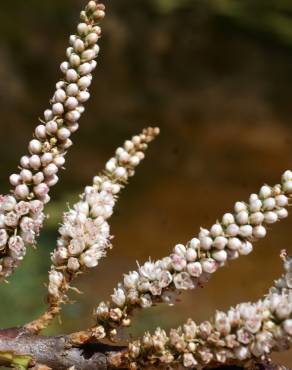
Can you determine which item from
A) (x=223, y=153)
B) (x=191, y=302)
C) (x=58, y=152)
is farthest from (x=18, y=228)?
(x=223, y=153)

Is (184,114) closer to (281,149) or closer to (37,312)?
(281,149)

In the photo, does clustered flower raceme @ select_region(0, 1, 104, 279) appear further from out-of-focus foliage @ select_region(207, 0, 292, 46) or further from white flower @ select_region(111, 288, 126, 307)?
out-of-focus foliage @ select_region(207, 0, 292, 46)

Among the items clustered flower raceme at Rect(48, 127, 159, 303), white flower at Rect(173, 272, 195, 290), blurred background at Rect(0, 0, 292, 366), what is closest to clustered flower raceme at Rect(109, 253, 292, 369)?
white flower at Rect(173, 272, 195, 290)

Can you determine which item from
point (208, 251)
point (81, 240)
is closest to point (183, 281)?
point (208, 251)

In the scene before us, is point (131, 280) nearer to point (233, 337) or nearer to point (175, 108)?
point (233, 337)

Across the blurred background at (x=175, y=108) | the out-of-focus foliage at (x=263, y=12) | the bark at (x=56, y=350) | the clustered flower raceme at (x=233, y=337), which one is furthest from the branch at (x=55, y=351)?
the out-of-focus foliage at (x=263, y=12)

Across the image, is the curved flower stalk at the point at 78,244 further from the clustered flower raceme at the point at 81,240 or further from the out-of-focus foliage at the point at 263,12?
the out-of-focus foliage at the point at 263,12
